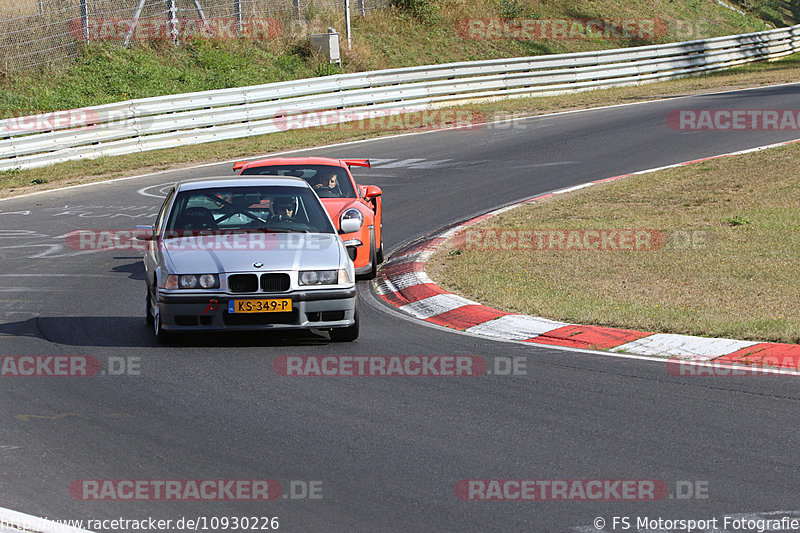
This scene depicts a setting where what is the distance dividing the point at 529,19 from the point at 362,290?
33.6m

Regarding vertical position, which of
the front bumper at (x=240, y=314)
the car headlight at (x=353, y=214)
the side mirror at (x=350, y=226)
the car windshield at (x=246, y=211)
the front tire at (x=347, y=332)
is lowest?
the front tire at (x=347, y=332)

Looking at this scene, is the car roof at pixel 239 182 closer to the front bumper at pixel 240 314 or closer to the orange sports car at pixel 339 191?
the front bumper at pixel 240 314

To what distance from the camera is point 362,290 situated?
12.1 m

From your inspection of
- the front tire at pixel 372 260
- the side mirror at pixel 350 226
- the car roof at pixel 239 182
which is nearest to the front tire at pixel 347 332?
the side mirror at pixel 350 226

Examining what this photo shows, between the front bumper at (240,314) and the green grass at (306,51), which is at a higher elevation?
the green grass at (306,51)

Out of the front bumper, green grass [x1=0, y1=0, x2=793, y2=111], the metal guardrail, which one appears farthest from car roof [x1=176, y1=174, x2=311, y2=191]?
green grass [x1=0, y1=0, x2=793, y2=111]

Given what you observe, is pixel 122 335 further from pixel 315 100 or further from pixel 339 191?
pixel 315 100

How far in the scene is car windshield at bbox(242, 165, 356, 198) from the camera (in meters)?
13.1

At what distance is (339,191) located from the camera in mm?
13148

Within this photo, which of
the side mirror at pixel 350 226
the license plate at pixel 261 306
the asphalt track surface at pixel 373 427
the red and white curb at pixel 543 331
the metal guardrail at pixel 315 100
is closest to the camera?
the asphalt track surface at pixel 373 427

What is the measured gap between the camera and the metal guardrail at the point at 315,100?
22422 mm

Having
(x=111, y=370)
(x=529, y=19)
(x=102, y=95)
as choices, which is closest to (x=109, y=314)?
(x=111, y=370)

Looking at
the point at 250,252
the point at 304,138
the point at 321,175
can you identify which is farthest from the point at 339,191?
the point at 304,138

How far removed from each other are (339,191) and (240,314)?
4.84 meters
